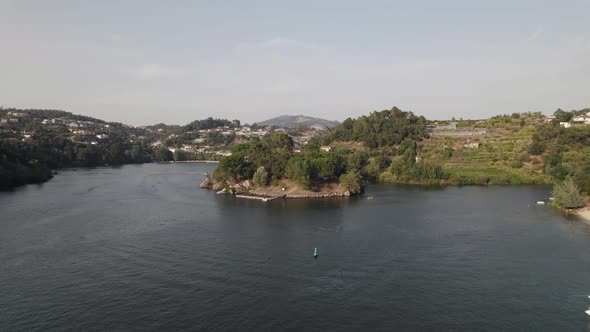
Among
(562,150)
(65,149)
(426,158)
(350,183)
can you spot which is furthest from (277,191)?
(65,149)

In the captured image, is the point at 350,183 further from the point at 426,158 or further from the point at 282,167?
the point at 426,158

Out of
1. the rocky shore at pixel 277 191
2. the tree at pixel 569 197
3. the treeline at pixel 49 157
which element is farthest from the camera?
the treeline at pixel 49 157

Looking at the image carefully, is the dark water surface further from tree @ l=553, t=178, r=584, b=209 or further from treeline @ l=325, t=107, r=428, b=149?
treeline @ l=325, t=107, r=428, b=149

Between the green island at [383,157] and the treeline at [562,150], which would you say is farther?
the treeline at [562,150]

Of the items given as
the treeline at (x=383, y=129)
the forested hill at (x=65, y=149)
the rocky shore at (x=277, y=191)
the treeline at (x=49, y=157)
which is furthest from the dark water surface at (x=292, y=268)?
the treeline at (x=383, y=129)

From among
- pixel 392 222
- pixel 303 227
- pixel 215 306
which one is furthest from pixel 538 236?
pixel 215 306

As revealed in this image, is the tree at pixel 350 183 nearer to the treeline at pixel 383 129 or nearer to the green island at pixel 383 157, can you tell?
the green island at pixel 383 157

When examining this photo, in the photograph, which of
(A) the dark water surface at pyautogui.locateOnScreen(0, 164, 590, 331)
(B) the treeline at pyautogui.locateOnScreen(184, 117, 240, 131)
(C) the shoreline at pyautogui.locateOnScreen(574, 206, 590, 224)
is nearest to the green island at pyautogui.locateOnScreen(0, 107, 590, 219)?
(C) the shoreline at pyautogui.locateOnScreen(574, 206, 590, 224)
